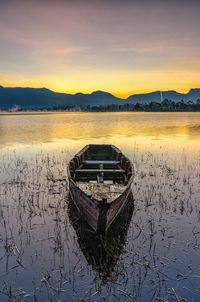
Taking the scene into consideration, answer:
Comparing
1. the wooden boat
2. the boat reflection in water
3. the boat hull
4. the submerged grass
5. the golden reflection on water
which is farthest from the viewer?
the golden reflection on water

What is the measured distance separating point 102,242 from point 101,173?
6.78 meters

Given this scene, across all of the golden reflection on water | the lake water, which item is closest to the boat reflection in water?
the lake water

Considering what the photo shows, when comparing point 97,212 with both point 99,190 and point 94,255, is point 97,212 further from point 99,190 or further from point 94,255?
point 99,190

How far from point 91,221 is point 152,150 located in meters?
24.6

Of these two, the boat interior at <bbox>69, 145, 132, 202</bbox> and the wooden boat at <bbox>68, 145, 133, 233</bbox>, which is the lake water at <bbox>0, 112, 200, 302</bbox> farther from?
the boat interior at <bbox>69, 145, 132, 202</bbox>

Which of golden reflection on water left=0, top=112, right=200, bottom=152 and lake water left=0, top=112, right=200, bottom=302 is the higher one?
golden reflection on water left=0, top=112, right=200, bottom=152

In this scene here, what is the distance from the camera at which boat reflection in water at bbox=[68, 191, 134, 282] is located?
9.72 m

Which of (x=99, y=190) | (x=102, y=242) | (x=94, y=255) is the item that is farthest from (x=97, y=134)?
(x=94, y=255)

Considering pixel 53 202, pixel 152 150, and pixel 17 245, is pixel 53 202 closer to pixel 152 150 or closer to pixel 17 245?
pixel 17 245

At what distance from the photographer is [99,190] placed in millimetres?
13266

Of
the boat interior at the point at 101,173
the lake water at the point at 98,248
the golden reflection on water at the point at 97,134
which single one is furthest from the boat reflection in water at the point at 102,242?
the golden reflection on water at the point at 97,134

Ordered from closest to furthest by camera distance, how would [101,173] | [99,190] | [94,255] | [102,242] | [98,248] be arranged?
[94,255] → [98,248] → [102,242] → [99,190] → [101,173]

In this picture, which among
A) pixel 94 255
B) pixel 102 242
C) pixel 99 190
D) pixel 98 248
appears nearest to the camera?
pixel 94 255

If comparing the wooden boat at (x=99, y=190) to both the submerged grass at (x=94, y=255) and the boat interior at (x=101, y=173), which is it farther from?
the submerged grass at (x=94, y=255)
